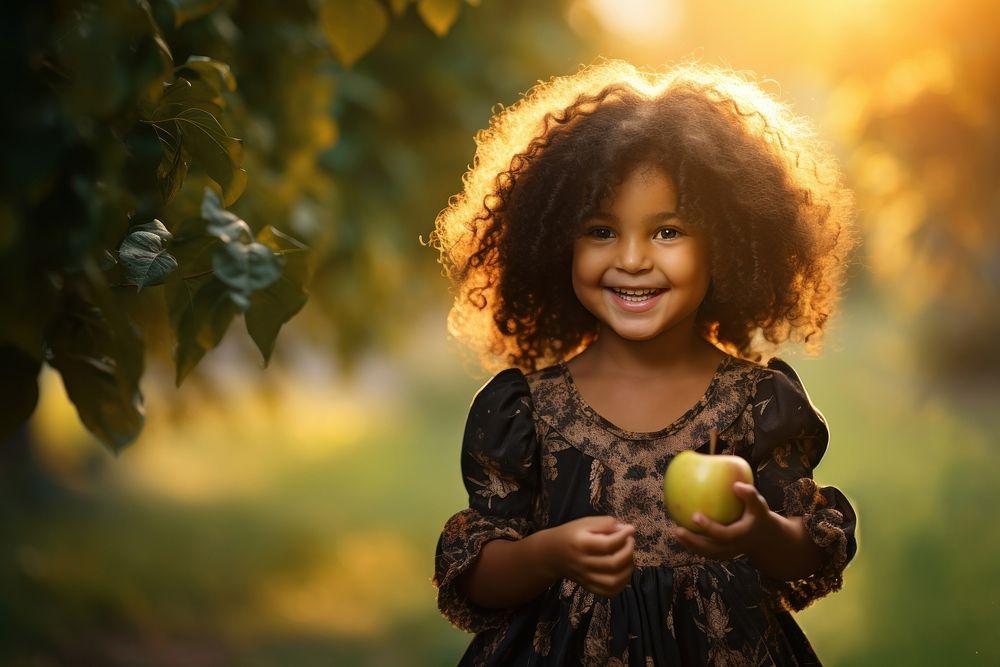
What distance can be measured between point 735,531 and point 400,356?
6.00 metres

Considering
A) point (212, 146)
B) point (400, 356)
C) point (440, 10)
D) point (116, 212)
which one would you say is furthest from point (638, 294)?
point (400, 356)

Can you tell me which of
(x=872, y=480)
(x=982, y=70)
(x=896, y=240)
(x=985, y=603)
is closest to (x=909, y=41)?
(x=982, y=70)

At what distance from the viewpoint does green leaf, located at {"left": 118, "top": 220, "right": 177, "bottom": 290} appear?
5.73ft

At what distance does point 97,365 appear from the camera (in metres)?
1.70

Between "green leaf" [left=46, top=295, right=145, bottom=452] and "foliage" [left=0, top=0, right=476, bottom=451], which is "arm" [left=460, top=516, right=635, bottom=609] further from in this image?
"green leaf" [left=46, top=295, right=145, bottom=452]

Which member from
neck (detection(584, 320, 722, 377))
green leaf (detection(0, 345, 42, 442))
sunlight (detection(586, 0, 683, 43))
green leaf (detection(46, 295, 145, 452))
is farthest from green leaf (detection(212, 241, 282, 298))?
sunlight (detection(586, 0, 683, 43))

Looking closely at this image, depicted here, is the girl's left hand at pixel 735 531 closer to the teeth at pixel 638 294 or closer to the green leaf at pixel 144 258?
the teeth at pixel 638 294

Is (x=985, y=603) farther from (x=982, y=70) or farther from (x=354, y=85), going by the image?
(x=354, y=85)

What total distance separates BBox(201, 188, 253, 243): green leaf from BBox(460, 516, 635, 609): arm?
0.79 m

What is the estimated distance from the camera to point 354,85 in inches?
208

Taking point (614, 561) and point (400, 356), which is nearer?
point (614, 561)

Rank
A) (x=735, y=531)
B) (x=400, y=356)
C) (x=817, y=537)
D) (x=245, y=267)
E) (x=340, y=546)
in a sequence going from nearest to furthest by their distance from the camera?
(x=245, y=267)
(x=735, y=531)
(x=817, y=537)
(x=400, y=356)
(x=340, y=546)

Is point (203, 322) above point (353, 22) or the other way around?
the other way around

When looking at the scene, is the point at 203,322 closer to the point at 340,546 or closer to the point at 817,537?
the point at 817,537
